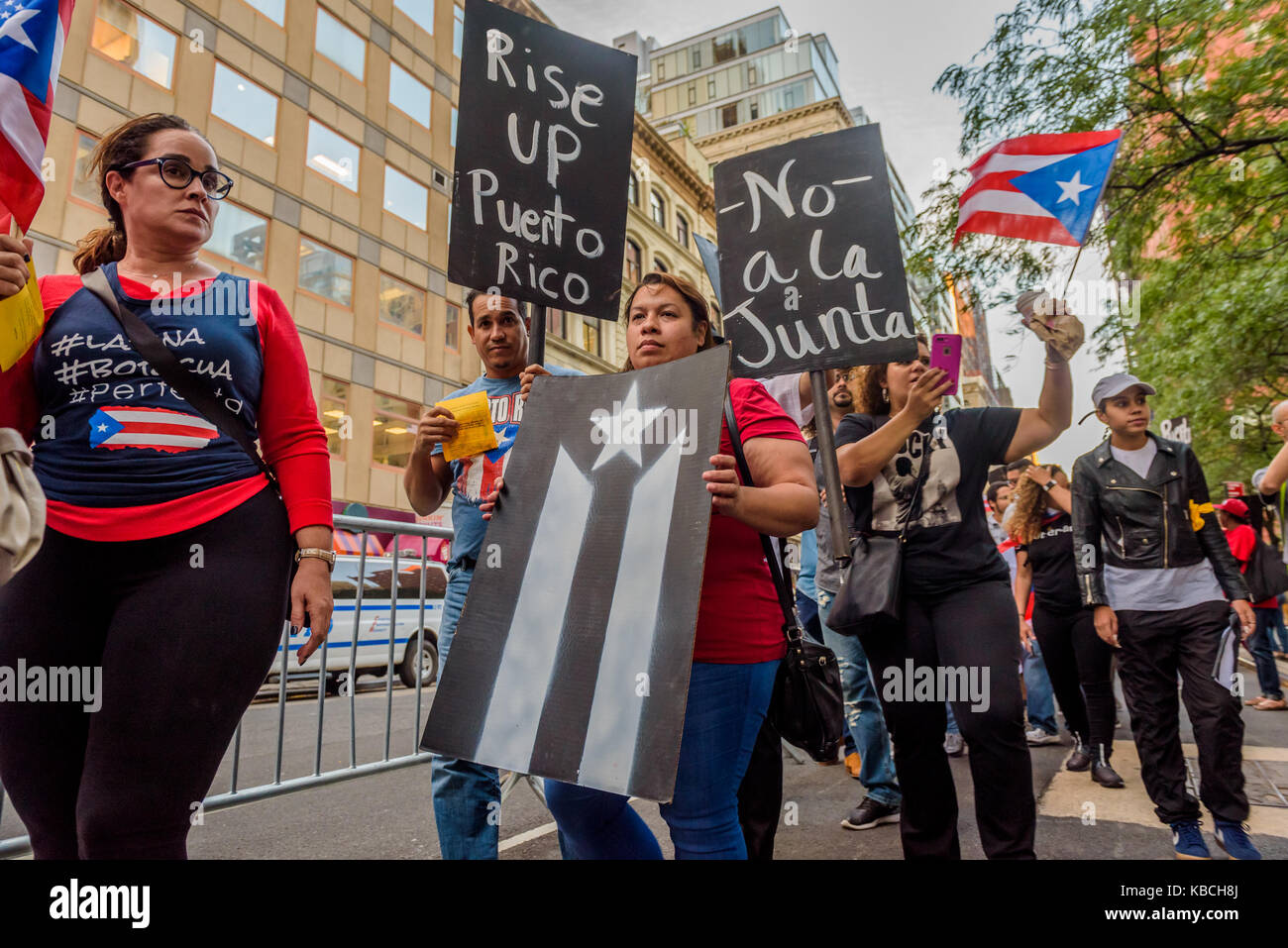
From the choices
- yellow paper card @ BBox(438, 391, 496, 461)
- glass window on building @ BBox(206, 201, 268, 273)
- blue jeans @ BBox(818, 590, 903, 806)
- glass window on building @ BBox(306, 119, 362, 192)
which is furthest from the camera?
glass window on building @ BBox(306, 119, 362, 192)

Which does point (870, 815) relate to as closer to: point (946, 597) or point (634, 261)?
point (946, 597)

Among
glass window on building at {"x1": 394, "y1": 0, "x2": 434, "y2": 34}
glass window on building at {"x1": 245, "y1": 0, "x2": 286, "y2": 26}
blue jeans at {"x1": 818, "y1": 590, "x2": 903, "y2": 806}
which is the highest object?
glass window on building at {"x1": 394, "y1": 0, "x2": 434, "y2": 34}

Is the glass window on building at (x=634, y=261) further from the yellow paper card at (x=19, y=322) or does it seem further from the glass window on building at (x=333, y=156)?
the yellow paper card at (x=19, y=322)

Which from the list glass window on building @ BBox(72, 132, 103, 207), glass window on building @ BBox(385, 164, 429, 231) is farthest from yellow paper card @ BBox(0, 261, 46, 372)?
glass window on building @ BBox(385, 164, 429, 231)

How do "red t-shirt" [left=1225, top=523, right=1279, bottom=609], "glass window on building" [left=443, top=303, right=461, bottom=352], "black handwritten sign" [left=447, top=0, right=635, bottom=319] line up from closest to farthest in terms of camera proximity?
"black handwritten sign" [left=447, top=0, right=635, bottom=319] → "red t-shirt" [left=1225, top=523, right=1279, bottom=609] → "glass window on building" [left=443, top=303, right=461, bottom=352]

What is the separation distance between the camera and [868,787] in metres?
4.18

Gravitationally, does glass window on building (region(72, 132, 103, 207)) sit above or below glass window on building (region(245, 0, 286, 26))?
below

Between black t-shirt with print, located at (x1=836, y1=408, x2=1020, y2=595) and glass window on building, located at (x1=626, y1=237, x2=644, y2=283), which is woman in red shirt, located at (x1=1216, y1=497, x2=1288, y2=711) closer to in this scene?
black t-shirt with print, located at (x1=836, y1=408, x2=1020, y2=595)

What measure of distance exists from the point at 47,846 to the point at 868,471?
2.57 meters

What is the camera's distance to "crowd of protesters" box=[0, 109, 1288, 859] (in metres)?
1.61

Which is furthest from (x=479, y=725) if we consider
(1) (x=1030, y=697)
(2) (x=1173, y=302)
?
(2) (x=1173, y=302)

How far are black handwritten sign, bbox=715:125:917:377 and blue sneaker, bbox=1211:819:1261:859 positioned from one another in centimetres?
250

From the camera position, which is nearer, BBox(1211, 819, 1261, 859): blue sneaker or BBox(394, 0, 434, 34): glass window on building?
BBox(1211, 819, 1261, 859): blue sneaker
